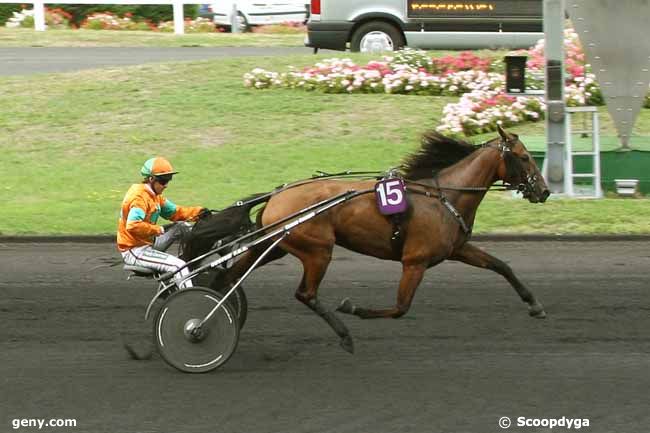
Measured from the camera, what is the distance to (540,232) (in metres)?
11.5

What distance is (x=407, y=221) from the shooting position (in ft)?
23.8

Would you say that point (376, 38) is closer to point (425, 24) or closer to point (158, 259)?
point (425, 24)

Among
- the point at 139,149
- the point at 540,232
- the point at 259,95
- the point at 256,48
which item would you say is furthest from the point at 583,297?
the point at 256,48

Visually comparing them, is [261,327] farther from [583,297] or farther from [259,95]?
[259,95]

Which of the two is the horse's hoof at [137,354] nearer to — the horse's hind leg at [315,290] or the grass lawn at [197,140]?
the horse's hind leg at [315,290]

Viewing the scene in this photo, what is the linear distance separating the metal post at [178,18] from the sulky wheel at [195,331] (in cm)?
1747

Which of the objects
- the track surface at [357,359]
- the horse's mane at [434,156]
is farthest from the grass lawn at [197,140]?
the horse's mane at [434,156]

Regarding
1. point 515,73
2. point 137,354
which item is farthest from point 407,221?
point 515,73

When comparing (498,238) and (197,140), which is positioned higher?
(197,140)

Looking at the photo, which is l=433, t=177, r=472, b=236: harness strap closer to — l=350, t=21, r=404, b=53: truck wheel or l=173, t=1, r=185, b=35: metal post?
l=350, t=21, r=404, b=53: truck wheel

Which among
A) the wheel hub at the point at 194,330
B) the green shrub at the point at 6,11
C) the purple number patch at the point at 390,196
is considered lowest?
the wheel hub at the point at 194,330

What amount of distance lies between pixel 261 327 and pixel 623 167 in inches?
242

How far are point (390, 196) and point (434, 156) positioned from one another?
0.70m

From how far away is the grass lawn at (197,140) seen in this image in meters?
12.1
